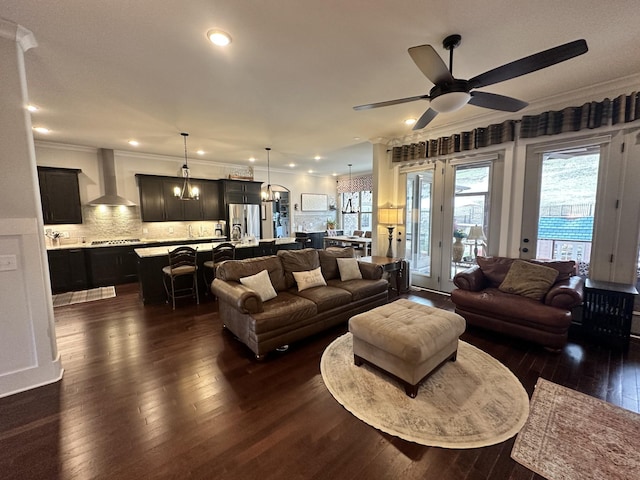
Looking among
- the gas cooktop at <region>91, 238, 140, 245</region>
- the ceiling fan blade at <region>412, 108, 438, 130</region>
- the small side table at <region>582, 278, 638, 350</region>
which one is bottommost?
the small side table at <region>582, 278, 638, 350</region>

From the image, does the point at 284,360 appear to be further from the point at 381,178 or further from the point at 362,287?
the point at 381,178

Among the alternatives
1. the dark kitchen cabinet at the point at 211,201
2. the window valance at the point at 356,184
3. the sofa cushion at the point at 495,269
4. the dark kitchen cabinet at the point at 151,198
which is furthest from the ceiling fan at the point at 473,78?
the window valance at the point at 356,184

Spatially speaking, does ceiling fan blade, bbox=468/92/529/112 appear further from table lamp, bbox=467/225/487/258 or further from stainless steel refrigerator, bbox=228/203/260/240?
stainless steel refrigerator, bbox=228/203/260/240

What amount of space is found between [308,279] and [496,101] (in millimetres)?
2789

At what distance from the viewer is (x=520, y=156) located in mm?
3844

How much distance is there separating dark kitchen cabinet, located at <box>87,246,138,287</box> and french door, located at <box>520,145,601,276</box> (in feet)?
24.1

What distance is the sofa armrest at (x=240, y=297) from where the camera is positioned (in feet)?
8.98

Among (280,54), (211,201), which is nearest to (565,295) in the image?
(280,54)

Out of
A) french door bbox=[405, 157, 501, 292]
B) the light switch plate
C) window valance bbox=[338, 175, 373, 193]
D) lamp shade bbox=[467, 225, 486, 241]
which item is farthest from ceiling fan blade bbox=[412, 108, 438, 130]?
window valance bbox=[338, 175, 373, 193]

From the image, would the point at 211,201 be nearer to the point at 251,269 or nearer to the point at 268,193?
the point at 268,193

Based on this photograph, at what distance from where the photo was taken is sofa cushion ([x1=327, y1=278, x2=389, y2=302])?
12.0 feet

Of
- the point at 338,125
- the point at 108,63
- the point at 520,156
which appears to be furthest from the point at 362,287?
the point at 108,63

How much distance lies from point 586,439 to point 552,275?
6.48 ft

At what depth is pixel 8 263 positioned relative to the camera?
2230 millimetres
